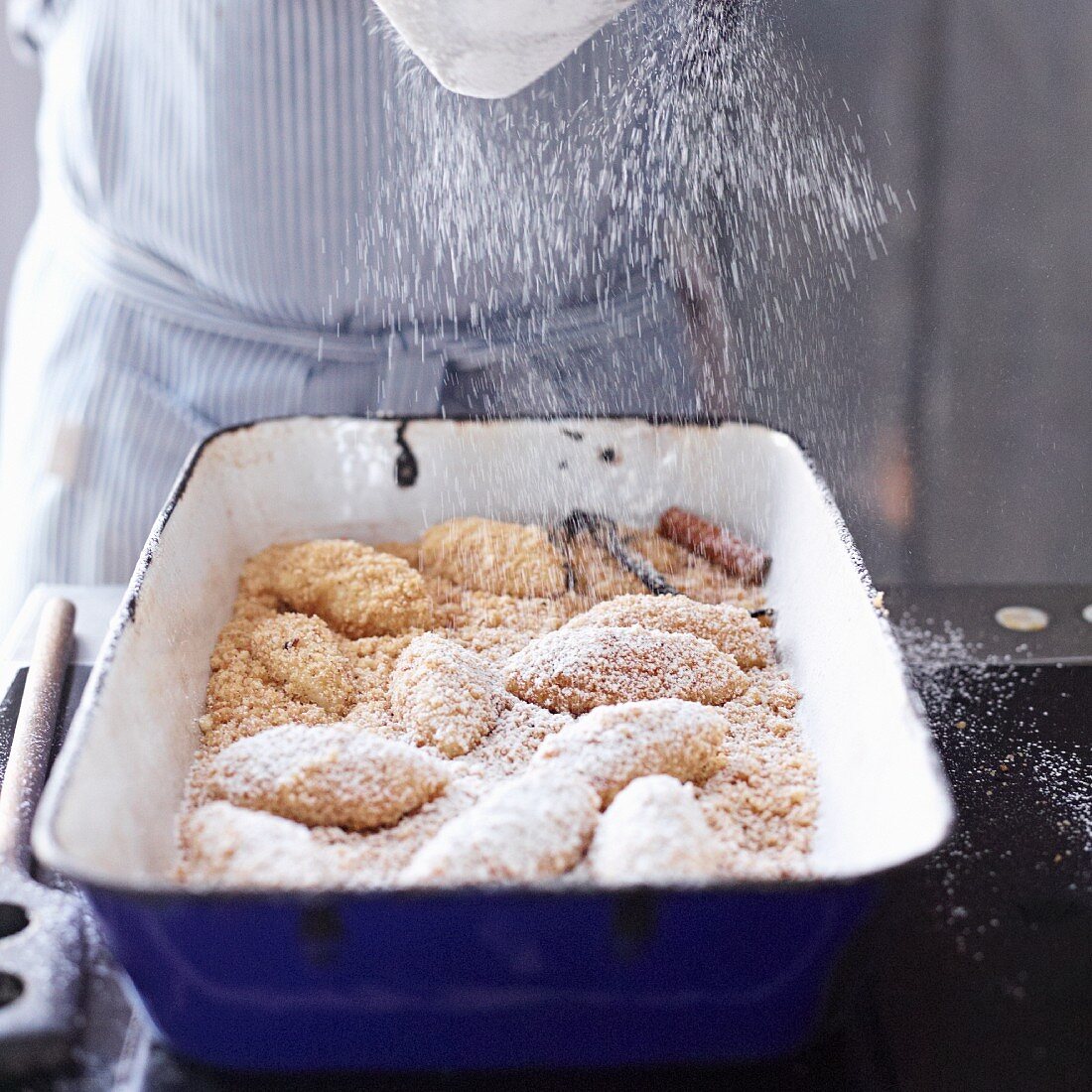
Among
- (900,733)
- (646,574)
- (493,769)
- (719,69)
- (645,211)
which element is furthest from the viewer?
(645,211)

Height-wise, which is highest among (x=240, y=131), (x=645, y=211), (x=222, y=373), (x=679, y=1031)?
(x=240, y=131)

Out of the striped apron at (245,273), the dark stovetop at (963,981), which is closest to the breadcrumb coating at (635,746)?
the dark stovetop at (963,981)

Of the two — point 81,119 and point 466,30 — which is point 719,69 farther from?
point 81,119

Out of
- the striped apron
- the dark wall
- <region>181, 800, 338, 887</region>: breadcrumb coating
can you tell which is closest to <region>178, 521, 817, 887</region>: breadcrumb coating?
<region>181, 800, 338, 887</region>: breadcrumb coating

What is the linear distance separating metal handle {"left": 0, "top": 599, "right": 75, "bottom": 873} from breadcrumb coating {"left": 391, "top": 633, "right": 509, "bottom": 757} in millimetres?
258

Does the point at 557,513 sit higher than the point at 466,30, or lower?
lower

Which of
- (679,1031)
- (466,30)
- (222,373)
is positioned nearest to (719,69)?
(466,30)

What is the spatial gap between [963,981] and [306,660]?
52 centimetres

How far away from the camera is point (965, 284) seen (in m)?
1.77

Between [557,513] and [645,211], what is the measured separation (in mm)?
445

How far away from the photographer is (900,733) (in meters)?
0.64

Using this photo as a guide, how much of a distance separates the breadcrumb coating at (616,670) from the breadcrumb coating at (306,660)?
13 cm

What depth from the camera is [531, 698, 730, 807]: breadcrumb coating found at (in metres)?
0.71

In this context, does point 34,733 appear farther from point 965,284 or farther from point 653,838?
point 965,284
